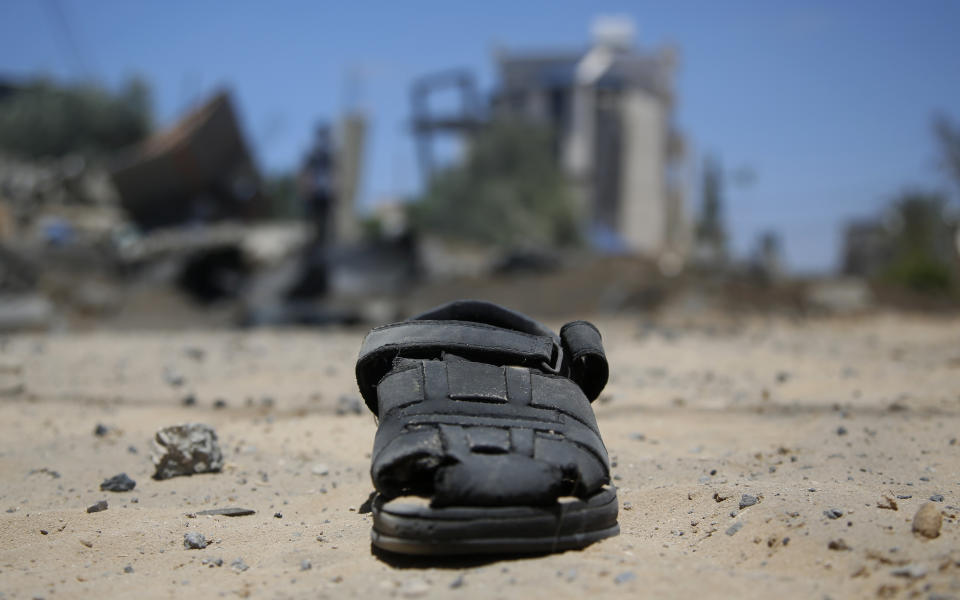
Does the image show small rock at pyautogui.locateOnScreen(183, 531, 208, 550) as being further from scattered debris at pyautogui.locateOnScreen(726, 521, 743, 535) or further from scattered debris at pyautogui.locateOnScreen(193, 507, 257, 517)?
scattered debris at pyautogui.locateOnScreen(726, 521, 743, 535)

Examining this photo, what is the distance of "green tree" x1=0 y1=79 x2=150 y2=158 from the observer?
24656mm

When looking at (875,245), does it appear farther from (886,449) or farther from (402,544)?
(402,544)

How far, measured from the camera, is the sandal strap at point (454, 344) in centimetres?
238

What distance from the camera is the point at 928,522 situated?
1998mm

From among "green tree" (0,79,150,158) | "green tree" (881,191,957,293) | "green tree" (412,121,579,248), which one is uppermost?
"green tree" (0,79,150,158)

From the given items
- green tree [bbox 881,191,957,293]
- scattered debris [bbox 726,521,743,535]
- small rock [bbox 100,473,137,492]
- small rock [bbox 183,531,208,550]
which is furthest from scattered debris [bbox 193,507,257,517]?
green tree [bbox 881,191,957,293]

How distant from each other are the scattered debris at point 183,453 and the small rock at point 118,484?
14 centimetres

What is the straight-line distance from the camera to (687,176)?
38.9 meters

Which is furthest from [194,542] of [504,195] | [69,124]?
[69,124]

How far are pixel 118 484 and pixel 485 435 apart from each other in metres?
1.49

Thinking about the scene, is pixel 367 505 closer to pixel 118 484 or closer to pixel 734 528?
pixel 118 484

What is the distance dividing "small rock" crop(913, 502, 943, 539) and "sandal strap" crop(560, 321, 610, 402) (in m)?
0.86

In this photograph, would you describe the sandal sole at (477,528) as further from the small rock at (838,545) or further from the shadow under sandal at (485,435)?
the small rock at (838,545)

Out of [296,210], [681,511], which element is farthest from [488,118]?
[681,511]
